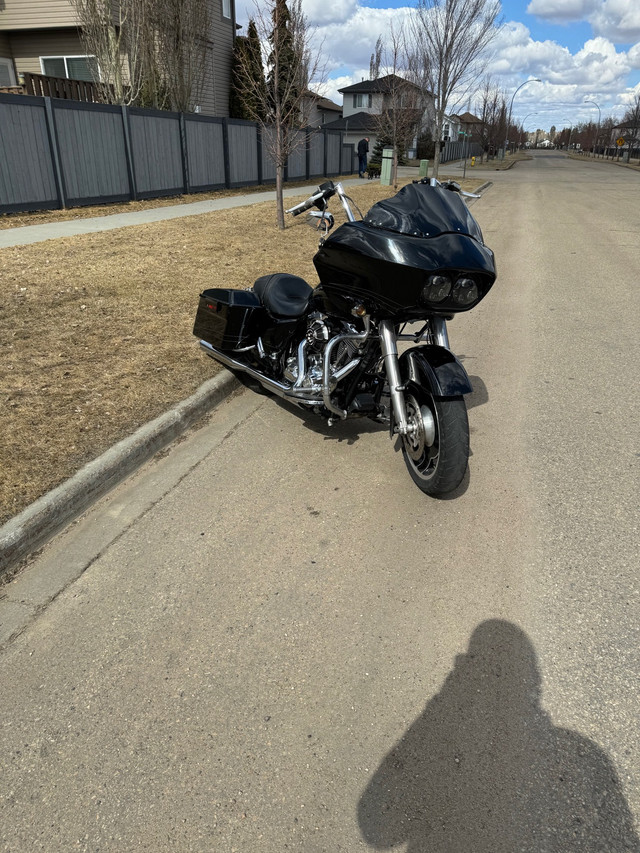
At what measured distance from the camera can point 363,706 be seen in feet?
7.48

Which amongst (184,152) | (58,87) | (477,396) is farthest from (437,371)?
(58,87)

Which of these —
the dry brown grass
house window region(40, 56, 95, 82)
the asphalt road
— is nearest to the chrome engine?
the asphalt road

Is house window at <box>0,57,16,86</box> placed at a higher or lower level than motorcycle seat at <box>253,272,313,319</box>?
higher

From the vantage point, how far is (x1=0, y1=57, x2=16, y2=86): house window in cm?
2086

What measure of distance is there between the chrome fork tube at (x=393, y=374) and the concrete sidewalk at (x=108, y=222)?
787 cm

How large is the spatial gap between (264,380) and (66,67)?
2131 cm

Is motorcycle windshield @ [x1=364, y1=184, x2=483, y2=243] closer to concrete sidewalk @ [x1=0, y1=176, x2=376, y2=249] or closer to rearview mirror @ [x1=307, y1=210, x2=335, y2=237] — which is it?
rearview mirror @ [x1=307, y1=210, x2=335, y2=237]

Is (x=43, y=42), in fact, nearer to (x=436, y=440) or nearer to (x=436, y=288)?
(x=436, y=288)

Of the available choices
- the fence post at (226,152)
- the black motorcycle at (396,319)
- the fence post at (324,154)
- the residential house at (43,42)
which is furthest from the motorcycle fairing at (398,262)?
the fence post at (324,154)

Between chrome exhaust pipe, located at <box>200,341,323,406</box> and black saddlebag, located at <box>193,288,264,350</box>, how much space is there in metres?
0.10

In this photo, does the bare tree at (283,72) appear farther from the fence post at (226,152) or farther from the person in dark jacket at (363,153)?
the person in dark jacket at (363,153)

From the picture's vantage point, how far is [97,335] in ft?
18.7

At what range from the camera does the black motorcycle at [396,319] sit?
Answer: 3.10 metres

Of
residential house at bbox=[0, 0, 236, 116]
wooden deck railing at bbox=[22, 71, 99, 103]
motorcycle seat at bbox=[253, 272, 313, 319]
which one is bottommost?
motorcycle seat at bbox=[253, 272, 313, 319]
